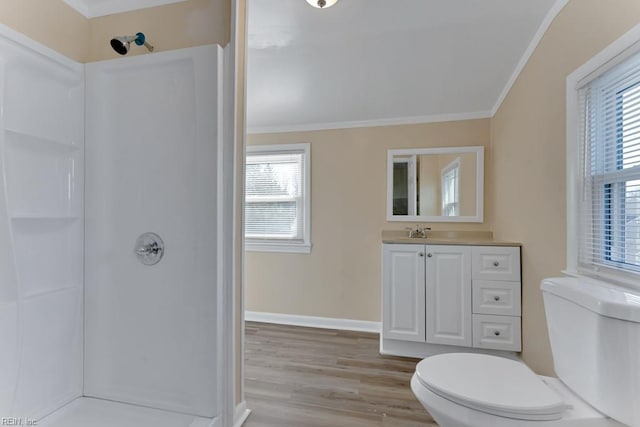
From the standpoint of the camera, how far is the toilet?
89 centimetres

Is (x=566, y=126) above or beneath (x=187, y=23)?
beneath

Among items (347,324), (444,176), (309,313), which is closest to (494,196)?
(444,176)

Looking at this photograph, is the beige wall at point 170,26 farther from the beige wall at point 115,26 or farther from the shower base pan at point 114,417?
the shower base pan at point 114,417

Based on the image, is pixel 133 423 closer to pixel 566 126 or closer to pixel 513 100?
pixel 566 126

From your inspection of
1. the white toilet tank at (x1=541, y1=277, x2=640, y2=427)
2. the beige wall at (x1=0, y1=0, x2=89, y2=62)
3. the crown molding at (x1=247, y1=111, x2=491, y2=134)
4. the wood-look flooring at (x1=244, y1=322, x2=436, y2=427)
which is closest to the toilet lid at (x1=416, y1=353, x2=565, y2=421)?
the white toilet tank at (x1=541, y1=277, x2=640, y2=427)

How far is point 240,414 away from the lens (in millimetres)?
1567

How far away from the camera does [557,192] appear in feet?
5.14

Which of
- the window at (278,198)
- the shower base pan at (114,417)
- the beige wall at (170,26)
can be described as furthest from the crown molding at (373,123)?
the shower base pan at (114,417)

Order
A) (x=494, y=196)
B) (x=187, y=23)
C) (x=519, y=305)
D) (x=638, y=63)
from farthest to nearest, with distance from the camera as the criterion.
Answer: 1. (x=494, y=196)
2. (x=519, y=305)
3. (x=187, y=23)
4. (x=638, y=63)

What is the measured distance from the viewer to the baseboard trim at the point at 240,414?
1509 mm

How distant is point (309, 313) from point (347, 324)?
1.31 ft

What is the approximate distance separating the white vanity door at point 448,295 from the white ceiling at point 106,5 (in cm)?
236

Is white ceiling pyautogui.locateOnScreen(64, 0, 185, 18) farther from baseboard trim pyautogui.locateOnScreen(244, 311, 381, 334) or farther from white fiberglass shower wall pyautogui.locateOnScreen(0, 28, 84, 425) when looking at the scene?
baseboard trim pyautogui.locateOnScreen(244, 311, 381, 334)

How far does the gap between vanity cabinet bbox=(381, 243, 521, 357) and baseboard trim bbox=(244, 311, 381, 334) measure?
46 centimetres
